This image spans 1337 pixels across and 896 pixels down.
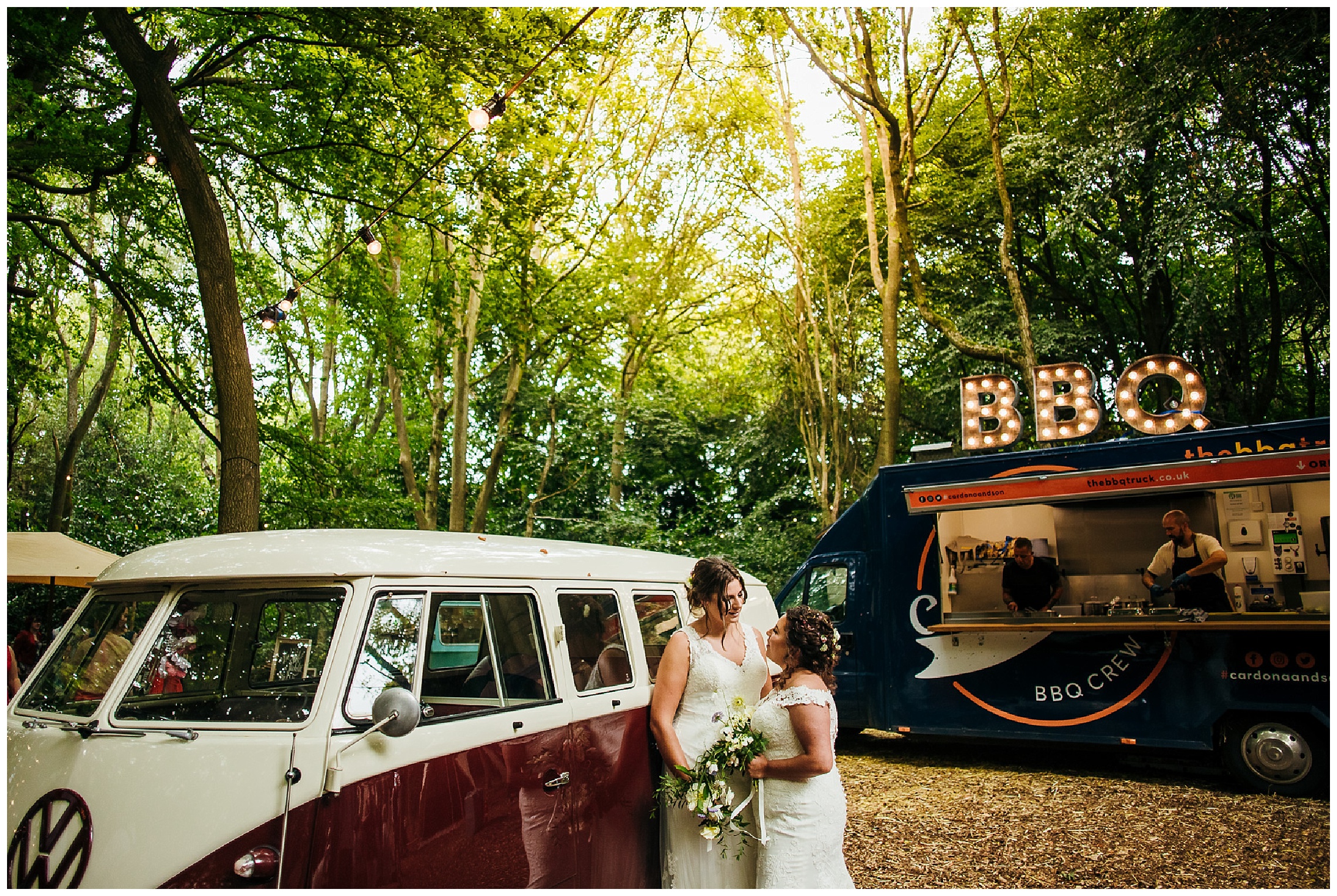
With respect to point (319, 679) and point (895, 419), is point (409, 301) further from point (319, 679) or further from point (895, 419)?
point (319, 679)

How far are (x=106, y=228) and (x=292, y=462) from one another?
15717 millimetres

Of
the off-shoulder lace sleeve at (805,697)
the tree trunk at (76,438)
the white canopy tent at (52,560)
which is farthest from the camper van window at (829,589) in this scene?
the tree trunk at (76,438)

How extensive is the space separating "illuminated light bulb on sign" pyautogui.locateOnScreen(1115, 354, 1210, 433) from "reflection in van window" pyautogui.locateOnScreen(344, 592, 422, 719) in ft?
28.6

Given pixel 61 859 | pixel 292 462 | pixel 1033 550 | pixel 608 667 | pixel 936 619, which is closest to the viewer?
pixel 61 859

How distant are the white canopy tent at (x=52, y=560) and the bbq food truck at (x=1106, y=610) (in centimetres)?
811

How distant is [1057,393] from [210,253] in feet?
32.7

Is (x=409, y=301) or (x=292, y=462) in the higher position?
(x=409, y=301)

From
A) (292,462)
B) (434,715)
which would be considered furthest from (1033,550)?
(292,462)

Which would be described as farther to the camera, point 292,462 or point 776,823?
point 292,462

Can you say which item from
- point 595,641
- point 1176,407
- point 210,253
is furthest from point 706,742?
point 1176,407

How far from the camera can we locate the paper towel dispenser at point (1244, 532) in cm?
882

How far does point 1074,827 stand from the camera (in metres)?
6.49

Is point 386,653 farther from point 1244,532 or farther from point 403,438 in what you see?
point 403,438

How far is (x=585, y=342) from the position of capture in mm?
17250
